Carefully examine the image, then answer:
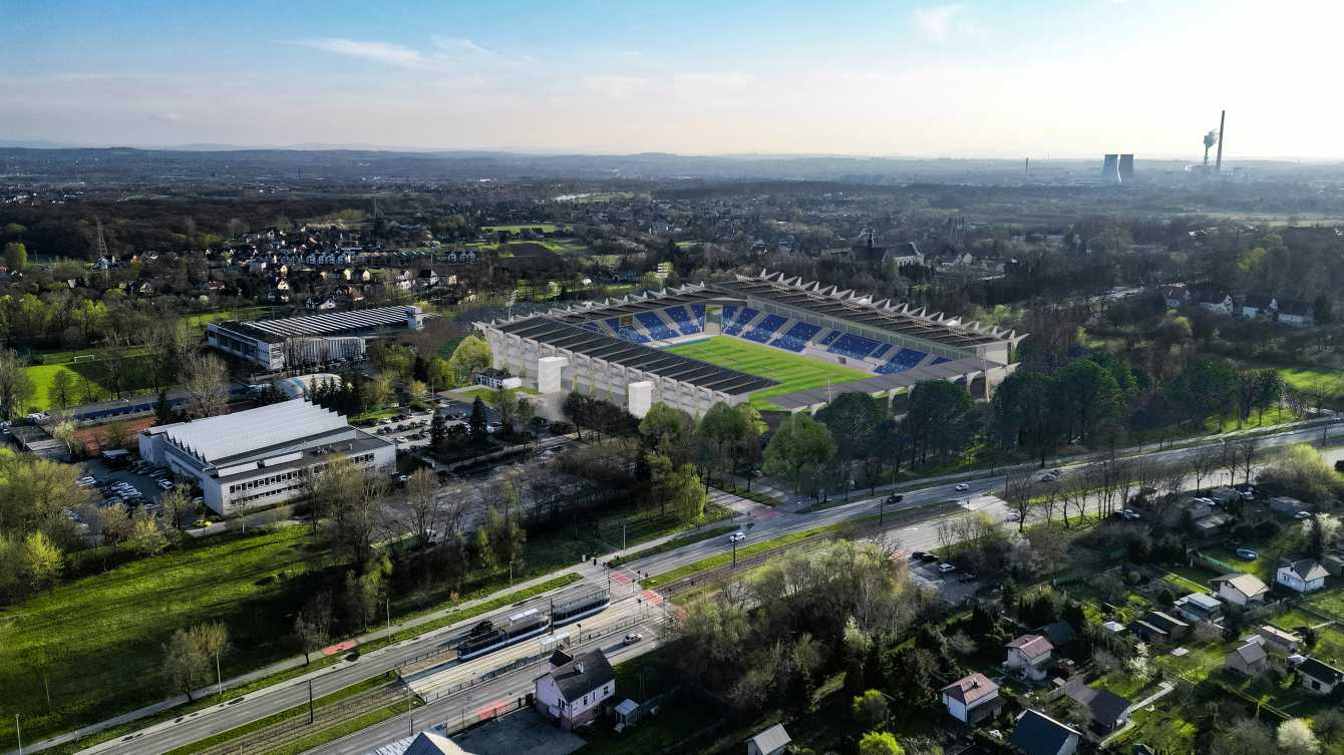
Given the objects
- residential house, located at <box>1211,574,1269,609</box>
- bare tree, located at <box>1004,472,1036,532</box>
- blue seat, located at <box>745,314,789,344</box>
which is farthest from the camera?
blue seat, located at <box>745,314,789,344</box>

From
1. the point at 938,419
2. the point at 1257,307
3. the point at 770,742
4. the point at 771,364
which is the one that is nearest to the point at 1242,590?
the point at 938,419

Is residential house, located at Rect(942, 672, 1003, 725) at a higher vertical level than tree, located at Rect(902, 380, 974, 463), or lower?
lower

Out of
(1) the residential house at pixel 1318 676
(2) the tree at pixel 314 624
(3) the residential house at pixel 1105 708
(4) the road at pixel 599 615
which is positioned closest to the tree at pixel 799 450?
(4) the road at pixel 599 615

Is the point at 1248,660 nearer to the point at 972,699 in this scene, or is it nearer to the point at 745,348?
the point at 972,699

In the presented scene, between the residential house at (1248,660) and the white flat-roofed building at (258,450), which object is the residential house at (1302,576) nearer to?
the residential house at (1248,660)

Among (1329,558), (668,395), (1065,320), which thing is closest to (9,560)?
(668,395)

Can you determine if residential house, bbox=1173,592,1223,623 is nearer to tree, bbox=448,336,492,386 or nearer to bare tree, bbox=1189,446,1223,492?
bare tree, bbox=1189,446,1223,492

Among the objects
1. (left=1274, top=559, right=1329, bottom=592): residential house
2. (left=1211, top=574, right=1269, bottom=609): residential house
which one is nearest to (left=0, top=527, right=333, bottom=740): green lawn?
(left=1211, top=574, right=1269, bottom=609): residential house
